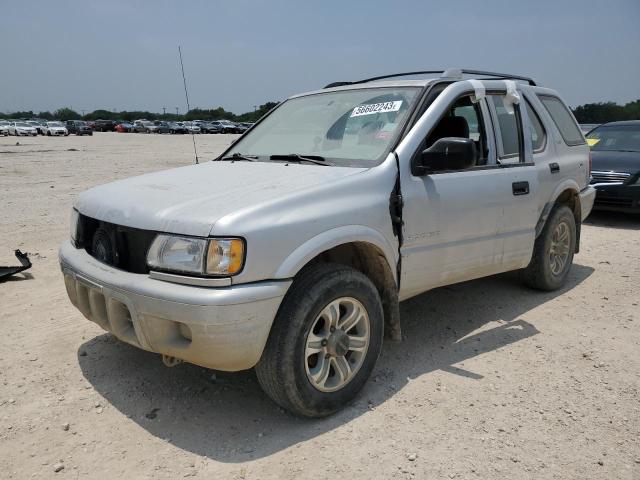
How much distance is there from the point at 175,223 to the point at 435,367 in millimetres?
1970

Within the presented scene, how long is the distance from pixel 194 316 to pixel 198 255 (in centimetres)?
28

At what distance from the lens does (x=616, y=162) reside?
861cm

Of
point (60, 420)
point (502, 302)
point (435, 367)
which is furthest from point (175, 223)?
point (502, 302)

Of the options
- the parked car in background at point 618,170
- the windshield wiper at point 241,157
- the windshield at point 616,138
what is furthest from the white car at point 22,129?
the windshield wiper at point 241,157

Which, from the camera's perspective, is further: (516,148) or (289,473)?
(516,148)

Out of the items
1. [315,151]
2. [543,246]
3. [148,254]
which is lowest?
[543,246]

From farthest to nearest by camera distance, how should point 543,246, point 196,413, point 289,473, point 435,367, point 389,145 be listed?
point 543,246, point 435,367, point 389,145, point 196,413, point 289,473

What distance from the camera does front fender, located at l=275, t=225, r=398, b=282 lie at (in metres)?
2.64

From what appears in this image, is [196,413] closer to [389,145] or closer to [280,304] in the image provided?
[280,304]

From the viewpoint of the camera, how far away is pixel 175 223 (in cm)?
260

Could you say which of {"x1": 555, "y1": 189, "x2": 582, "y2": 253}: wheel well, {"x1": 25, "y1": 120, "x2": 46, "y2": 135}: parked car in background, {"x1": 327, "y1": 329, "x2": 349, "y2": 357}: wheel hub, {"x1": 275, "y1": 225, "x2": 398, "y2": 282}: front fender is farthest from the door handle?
{"x1": 25, "y1": 120, "x2": 46, "y2": 135}: parked car in background

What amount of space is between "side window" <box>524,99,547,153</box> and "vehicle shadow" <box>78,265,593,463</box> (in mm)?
1378

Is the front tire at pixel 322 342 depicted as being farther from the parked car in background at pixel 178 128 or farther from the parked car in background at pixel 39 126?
the parked car in background at pixel 178 128

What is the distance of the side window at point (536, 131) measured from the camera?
4.51m
